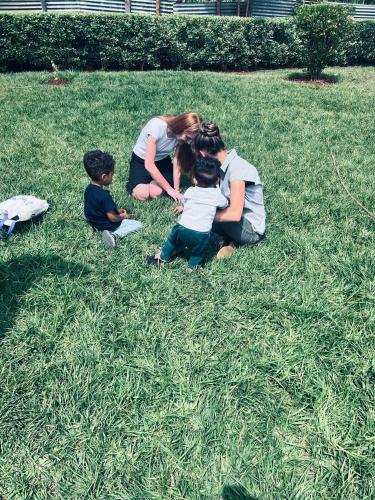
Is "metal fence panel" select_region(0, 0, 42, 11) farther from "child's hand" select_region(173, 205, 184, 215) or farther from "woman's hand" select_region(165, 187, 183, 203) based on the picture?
"child's hand" select_region(173, 205, 184, 215)

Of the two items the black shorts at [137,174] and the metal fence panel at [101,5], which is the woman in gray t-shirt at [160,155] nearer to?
the black shorts at [137,174]

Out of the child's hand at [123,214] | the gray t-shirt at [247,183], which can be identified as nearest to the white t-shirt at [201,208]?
the gray t-shirt at [247,183]

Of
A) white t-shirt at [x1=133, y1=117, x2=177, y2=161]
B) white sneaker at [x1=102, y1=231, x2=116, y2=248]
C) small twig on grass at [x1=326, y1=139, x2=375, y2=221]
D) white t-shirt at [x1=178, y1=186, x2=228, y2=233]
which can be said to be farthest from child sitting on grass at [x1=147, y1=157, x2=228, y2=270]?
small twig on grass at [x1=326, y1=139, x2=375, y2=221]

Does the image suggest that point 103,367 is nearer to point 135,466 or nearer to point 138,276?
point 135,466

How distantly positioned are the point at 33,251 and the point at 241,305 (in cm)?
200

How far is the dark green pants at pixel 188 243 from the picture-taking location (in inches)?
134

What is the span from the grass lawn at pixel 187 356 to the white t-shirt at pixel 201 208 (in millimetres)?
439

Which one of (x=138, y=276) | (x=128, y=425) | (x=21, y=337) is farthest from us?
(x=138, y=276)

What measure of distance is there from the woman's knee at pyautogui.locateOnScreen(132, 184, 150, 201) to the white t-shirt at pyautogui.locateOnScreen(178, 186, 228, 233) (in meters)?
1.40

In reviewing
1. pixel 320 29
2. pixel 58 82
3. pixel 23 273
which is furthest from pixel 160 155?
pixel 320 29

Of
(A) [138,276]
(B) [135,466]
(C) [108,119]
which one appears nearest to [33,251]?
(A) [138,276]

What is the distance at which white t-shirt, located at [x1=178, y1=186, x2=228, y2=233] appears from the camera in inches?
133

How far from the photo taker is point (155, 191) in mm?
4742

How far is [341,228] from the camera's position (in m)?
4.15
